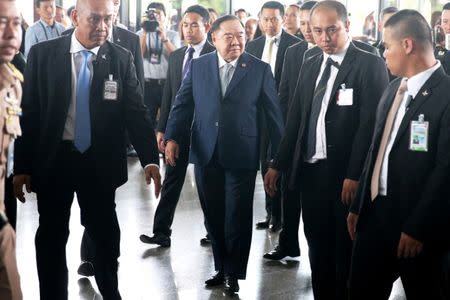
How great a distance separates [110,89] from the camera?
3627 mm

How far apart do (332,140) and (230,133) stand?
781 millimetres

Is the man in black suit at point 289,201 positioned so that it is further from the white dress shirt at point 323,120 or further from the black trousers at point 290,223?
the white dress shirt at point 323,120

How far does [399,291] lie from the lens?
4.46 meters

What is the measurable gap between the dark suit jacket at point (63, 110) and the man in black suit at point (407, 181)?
1.21 meters

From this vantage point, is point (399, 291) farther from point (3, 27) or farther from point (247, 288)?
point (3, 27)

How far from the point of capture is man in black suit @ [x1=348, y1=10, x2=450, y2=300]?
2.86 m

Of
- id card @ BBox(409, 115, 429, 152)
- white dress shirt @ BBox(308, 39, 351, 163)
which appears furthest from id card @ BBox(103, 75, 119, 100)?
id card @ BBox(409, 115, 429, 152)

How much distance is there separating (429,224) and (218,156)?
1.76 m

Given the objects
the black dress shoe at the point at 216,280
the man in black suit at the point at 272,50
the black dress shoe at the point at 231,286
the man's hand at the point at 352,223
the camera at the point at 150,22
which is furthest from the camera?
the camera at the point at 150,22

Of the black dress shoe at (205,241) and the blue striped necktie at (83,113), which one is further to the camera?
the black dress shoe at (205,241)

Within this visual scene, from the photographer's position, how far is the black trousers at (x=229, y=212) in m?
4.39

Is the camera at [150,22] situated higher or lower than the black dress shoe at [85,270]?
higher

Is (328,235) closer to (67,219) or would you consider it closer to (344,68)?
(344,68)

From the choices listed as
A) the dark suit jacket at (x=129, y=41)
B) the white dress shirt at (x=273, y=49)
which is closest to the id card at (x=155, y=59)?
the white dress shirt at (x=273, y=49)
